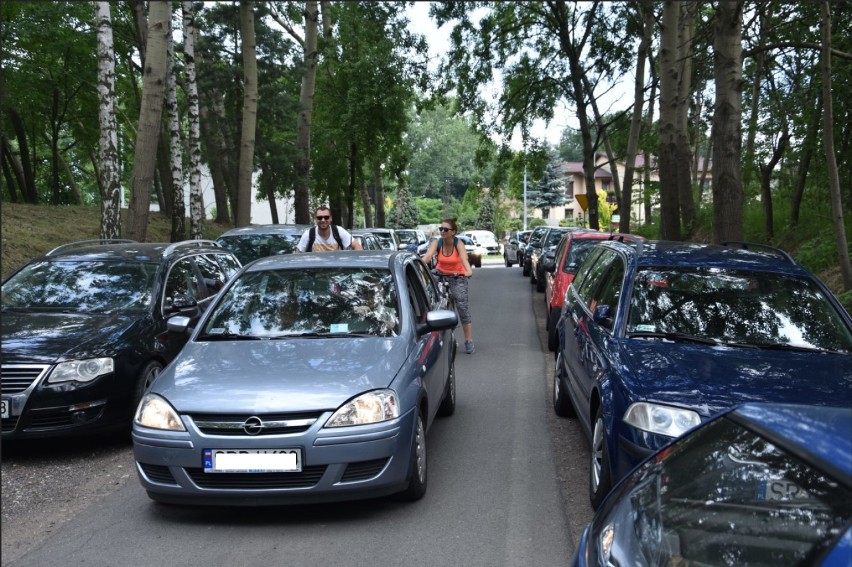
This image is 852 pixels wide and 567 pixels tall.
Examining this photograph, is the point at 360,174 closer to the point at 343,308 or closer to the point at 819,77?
the point at 819,77

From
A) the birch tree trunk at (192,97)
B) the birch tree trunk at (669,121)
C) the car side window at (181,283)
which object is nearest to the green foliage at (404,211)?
the birch tree trunk at (192,97)

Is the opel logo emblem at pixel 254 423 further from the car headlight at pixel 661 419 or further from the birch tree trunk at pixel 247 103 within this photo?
the birch tree trunk at pixel 247 103

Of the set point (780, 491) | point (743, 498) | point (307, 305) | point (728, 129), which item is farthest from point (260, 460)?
point (728, 129)

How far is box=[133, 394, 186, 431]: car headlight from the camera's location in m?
4.68

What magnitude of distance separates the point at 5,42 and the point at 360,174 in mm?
13876

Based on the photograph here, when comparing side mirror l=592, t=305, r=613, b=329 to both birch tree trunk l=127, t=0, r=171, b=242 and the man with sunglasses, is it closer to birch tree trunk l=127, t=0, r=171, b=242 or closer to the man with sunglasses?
the man with sunglasses

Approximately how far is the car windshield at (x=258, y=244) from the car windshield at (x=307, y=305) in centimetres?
751

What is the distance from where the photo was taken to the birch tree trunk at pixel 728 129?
10.6 meters

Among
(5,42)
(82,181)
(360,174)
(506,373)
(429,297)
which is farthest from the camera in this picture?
(82,181)

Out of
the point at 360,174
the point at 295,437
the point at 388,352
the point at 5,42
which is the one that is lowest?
the point at 295,437

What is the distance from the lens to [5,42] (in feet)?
77.4

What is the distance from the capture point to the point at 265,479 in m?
4.59

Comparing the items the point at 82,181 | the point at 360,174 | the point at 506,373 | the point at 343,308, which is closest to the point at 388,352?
the point at 343,308

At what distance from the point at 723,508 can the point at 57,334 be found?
5.79 meters
